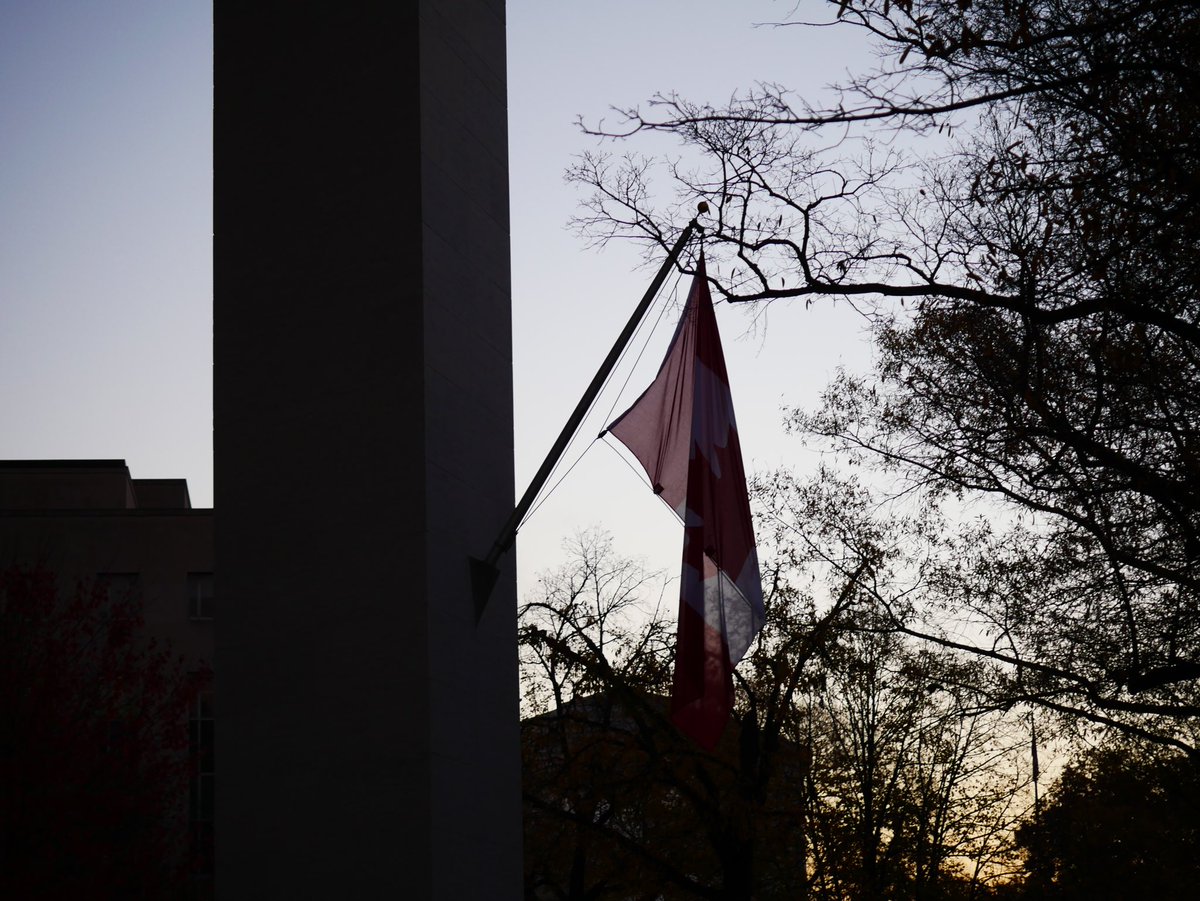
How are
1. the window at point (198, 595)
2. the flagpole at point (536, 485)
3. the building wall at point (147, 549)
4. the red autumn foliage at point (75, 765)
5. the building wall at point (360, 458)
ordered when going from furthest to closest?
1. the window at point (198, 595)
2. the building wall at point (147, 549)
3. the red autumn foliage at point (75, 765)
4. the flagpole at point (536, 485)
5. the building wall at point (360, 458)

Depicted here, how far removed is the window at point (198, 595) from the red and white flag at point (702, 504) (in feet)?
134

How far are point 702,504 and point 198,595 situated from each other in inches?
1635

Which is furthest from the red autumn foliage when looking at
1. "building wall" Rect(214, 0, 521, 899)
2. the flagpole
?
the flagpole

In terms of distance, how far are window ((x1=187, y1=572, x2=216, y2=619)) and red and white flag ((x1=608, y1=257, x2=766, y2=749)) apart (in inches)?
1606

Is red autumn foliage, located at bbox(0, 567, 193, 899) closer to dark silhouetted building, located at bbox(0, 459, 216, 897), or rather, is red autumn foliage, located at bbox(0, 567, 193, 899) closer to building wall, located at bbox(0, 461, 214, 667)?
dark silhouetted building, located at bbox(0, 459, 216, 897)

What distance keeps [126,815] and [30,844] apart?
162 inches

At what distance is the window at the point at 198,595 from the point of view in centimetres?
4866

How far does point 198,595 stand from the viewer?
160ft

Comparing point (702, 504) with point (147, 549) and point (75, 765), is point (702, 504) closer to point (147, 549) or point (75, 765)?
point (75, 765)

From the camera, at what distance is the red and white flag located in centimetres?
1005

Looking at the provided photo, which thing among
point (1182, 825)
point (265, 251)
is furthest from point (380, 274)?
point (1182, 825)

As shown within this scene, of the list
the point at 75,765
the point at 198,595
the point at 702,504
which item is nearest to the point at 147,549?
the point at 198,595

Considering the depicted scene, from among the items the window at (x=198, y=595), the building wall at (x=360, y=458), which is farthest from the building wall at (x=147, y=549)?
the building wall at (x=360, y=458)

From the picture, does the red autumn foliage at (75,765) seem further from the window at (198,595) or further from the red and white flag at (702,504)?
the red and white flag at (702,504)
